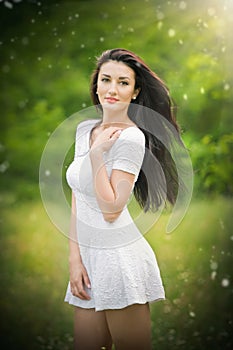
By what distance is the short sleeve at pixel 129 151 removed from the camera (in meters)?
2.32

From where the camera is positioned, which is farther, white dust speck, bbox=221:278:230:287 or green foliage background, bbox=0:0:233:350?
white dust speck, bbox=221:278:230:287

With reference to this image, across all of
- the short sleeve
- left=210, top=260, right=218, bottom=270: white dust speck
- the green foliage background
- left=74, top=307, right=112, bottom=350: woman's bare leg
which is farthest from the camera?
left=210, top=260, right=218, bottom=270: white dust speck

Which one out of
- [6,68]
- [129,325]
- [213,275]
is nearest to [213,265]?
[213,275]

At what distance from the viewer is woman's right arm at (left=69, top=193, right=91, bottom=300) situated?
2.48 metres

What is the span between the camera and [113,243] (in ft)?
7.96

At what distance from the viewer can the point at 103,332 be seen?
249cm

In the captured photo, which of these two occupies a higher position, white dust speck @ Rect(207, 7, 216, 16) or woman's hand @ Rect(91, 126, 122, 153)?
white dust speck @ Rect(207, 7, 216, 16)

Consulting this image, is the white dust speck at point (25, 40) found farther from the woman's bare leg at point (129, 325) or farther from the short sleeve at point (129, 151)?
the woman's bare leg at point (129, 325)

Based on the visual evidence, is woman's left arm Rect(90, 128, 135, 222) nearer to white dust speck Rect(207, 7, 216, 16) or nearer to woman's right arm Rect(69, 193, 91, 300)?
woman's right arm Rect(69, 193, 91, 300)

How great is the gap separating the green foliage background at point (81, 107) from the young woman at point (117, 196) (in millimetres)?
110

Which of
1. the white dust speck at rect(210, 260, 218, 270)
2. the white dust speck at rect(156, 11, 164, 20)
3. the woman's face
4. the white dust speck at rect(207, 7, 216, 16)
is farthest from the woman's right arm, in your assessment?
the white dust speck at rect(207, 7, 216, 16)

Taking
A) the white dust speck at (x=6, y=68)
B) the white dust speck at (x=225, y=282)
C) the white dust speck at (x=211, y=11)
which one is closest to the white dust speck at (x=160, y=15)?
the white dust speck at (x=211, y=11)

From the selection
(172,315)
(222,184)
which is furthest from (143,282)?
(222,184)

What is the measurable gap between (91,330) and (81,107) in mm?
965
